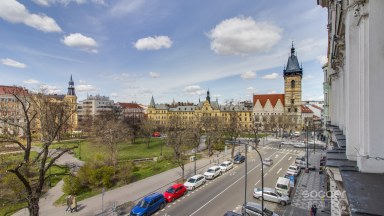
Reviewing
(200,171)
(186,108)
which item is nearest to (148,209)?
(200,171)

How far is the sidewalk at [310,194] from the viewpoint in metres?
22.2

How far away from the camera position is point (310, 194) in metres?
26.1

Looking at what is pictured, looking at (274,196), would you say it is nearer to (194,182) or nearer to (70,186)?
(194,182)

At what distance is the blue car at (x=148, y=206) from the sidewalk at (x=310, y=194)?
11977mm

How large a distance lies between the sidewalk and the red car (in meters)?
10.7

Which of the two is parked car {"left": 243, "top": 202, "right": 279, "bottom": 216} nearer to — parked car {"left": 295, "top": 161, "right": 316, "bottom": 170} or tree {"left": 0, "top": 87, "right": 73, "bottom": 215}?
tree {"left": 0, "top": 87, "right": 73, "bottom": 215}

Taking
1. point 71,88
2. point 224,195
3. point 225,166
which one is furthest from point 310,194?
point 71,88

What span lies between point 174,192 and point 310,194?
1454 centimetres

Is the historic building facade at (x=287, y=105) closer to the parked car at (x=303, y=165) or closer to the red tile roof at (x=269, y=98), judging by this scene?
the red tile roof at (x=269, y=98)

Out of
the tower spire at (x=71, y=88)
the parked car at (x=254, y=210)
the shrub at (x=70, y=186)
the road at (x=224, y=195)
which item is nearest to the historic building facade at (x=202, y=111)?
the tower spire at (x=71, y=88)

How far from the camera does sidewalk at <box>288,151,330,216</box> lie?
22192 mm

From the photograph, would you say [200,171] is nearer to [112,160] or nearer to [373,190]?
[112,160]

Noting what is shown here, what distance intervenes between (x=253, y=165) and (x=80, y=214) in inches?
1070

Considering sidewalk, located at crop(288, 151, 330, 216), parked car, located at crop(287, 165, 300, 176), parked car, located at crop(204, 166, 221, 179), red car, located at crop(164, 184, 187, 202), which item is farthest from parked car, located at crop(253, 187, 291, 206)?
parked car, located at crop(287, 165, 300, 176)
